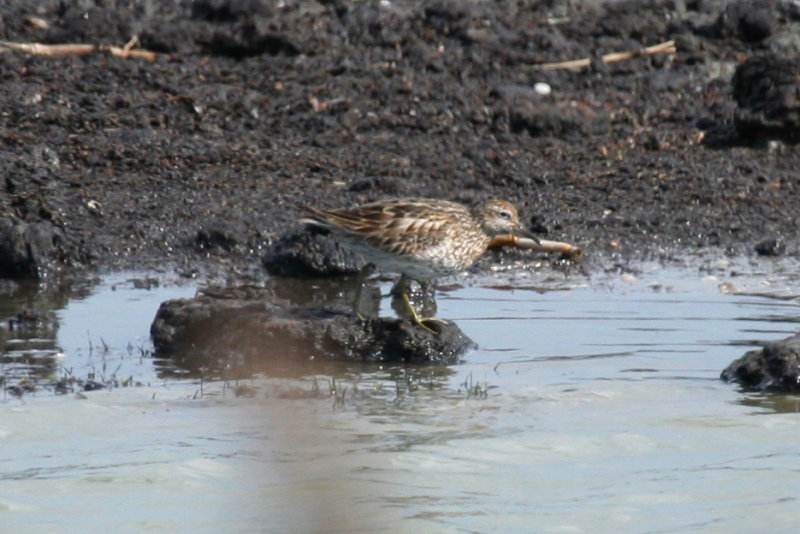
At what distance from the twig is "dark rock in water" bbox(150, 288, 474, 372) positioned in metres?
Result: 5.87

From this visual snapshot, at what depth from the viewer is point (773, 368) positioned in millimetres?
7977

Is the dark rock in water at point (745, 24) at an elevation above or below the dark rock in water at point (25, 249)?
above

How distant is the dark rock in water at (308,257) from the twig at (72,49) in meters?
4.12

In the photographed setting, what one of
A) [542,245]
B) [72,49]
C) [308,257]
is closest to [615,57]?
[542,245]

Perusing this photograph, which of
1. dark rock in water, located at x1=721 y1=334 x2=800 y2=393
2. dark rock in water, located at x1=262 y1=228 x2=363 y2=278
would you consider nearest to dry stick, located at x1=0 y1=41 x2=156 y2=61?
dark rock in water, located at x1=262 y1=228 x2=363 y2=278

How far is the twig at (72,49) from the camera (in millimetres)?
13914

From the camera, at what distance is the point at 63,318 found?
9531 millimetres

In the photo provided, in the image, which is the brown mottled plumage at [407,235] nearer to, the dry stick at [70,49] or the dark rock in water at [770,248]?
the dark rock in water at [770,248]

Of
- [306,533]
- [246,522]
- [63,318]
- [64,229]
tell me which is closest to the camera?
[306,533]

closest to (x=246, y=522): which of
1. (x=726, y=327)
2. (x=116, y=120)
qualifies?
(x=726, y=327)

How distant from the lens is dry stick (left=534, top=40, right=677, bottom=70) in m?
14.9

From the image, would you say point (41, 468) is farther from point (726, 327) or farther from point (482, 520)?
point (726, 327)

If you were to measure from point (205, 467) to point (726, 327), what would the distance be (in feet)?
13.6

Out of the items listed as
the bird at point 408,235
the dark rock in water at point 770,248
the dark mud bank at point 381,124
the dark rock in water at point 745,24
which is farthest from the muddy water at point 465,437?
the dark rock in water at point 745,24
